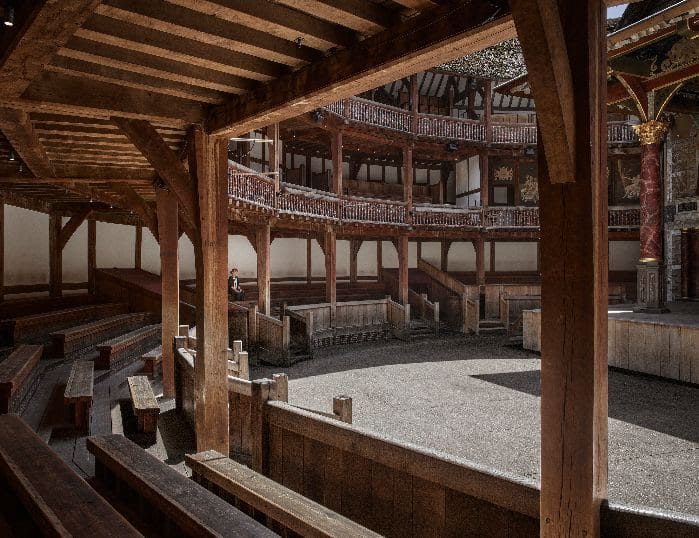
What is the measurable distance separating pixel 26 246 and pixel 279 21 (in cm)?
1187

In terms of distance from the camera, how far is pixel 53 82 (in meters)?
3.35

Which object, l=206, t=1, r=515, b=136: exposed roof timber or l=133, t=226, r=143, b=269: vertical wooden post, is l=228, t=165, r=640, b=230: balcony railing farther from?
l=206, t=1, r=515, b=136: exposed roof timber

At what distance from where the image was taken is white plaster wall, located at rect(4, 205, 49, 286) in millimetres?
11242

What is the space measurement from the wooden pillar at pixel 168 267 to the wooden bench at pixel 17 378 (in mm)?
1853

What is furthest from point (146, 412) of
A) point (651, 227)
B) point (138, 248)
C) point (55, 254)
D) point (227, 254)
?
point (651, 227)


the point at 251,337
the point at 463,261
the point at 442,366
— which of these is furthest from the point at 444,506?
the point at 463,261

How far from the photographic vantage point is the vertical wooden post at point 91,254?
1400cm

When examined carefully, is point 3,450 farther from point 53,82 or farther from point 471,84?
point 471,84

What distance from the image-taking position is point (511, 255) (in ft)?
75.7

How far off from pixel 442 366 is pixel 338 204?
674 centimetres

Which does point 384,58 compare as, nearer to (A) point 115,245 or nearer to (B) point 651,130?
(B) point 651,130

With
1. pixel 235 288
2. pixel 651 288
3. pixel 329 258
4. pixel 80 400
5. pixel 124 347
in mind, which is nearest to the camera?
pixel 80 400

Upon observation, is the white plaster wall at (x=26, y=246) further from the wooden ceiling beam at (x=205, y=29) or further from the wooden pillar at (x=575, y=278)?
the wooden pillar at (x=575, y=278)

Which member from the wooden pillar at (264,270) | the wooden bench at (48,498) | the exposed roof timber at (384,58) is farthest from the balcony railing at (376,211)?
the wooden bench at (48,498)
